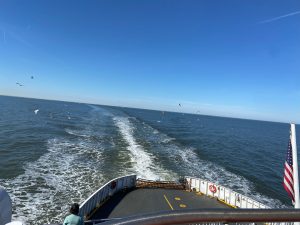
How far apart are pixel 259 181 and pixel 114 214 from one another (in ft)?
101

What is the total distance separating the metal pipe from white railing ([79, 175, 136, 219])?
1438cm

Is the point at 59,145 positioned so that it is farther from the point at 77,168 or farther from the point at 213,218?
the point at 213,218

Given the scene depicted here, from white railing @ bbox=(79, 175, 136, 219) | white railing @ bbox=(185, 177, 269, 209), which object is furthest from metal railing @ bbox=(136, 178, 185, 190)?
white railing @ bbox=(185, 177, 269, 209)

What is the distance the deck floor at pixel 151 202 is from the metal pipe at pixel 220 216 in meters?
16.2

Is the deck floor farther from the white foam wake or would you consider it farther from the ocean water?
the white foam wake

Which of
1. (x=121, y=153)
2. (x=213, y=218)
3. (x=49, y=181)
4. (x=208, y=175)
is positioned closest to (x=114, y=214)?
(x=49, y=181)

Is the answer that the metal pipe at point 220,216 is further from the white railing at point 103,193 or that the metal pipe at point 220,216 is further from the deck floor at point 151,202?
the deck floor at point 151,202

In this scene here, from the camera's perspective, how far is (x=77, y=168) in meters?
33.3

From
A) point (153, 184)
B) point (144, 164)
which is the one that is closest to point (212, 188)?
point (153, 184)

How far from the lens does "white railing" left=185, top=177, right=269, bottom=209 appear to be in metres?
20.4

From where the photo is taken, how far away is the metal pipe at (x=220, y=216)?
2637 mm

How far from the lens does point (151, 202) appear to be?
20578mm

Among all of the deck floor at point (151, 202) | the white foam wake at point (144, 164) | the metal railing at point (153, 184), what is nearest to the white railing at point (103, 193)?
the deck floor at point (151, 202)

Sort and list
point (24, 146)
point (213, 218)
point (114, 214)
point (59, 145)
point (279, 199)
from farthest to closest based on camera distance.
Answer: point (59, 145)
point (24, 146)
point (279, 199)
point (114, 214)
point (213, 218)
